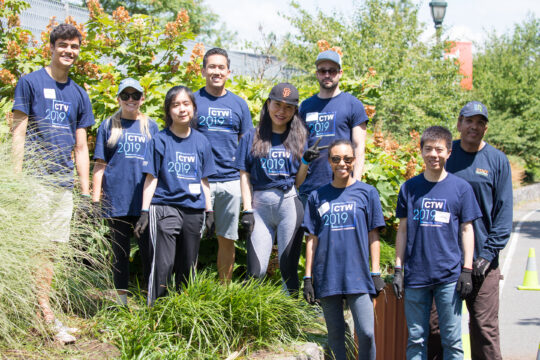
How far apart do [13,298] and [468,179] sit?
313cm

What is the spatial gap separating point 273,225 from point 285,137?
2.26ft

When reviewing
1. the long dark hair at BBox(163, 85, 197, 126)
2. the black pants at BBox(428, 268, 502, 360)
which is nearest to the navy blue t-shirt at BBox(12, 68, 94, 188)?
the long dark hair at BBox(163, 85, 197, 126)

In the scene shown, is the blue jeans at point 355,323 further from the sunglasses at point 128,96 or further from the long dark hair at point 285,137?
the sunglasses at point 128,96

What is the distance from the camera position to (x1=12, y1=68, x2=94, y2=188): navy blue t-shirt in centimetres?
426

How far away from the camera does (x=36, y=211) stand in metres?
3.92

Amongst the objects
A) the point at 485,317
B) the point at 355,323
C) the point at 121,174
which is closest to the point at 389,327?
the point at 485,317

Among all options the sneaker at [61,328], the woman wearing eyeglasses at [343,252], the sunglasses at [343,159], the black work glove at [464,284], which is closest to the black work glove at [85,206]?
the sneaker at [61,328]

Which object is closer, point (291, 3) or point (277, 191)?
point (277, 191)

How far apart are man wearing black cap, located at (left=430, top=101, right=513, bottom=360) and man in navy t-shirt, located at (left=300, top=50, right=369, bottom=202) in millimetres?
792

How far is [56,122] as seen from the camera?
438cm

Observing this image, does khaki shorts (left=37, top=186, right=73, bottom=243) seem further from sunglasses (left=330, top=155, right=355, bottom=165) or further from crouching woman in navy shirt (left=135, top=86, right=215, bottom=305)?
sunglasses (left=330, top=155, right=355, bottom=165)

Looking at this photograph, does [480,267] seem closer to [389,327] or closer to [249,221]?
[389,327]

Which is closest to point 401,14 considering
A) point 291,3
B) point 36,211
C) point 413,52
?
point 413,52

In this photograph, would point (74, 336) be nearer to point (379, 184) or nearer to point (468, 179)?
point (468, 179)
